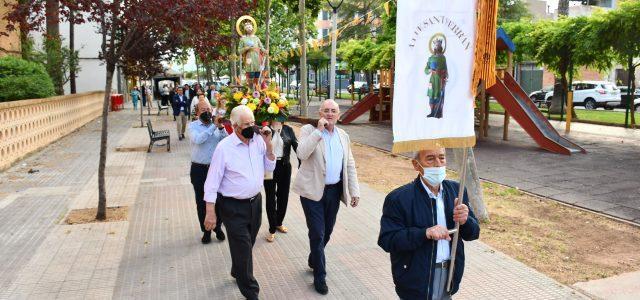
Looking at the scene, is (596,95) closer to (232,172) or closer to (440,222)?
(232,172)

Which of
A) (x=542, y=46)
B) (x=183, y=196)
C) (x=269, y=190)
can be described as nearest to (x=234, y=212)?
Result: (x=269, y=190)

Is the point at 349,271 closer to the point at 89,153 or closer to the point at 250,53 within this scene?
the point at 250,53

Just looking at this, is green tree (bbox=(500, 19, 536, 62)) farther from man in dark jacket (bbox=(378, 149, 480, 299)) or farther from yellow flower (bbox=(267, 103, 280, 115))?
man in dark jacket (bbox=(378, 149, 480, 299))

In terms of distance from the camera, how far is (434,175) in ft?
10.9

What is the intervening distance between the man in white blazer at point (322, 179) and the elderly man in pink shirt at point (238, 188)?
23.1 inches

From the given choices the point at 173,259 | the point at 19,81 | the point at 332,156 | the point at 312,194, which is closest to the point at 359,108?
the point at 19,81

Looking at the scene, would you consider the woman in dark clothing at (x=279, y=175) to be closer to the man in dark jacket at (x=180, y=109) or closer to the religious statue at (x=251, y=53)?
the religious statue at (x=251, y=53)

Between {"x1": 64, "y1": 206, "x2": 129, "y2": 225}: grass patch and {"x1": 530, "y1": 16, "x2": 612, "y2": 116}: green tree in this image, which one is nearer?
{"x1": 64, "y1": 206, "x2": 129, "y2": 225}: grass patch

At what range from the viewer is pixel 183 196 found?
9609 mm

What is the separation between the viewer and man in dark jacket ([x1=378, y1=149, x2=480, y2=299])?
328 cm

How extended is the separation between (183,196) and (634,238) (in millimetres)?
6865

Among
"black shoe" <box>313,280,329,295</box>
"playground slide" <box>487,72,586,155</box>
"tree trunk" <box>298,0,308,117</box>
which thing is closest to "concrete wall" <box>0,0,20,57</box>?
"tree trunk" <box>298,0,308,117</box>

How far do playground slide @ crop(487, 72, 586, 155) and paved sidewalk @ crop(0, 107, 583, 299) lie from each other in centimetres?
726

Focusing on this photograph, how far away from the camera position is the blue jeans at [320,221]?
522cm
